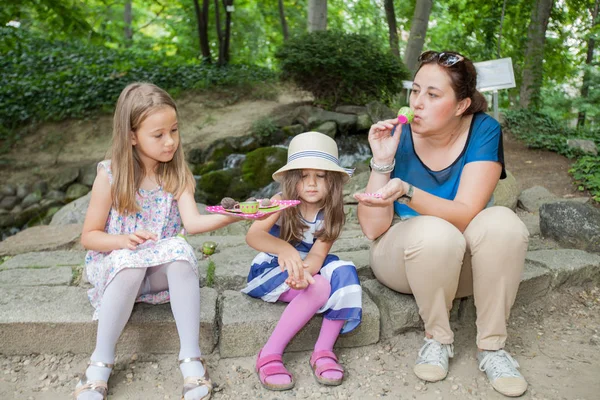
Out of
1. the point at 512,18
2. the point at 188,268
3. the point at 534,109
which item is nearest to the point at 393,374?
the point at 188,268

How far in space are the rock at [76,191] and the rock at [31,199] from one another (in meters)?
0.33

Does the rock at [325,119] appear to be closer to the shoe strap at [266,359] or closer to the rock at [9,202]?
the rock at [9,202]

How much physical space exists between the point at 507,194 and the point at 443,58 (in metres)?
2.92

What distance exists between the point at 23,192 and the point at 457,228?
600 centimetres

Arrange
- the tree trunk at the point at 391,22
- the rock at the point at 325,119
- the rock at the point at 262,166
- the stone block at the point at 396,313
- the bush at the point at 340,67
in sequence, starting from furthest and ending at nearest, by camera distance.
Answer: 1. the tree trunk at the point at 391,22
2. the bush at the point at 340,67
3. the rock at the point at 325,119
4. the rock at the point at 262,166
5. the stone block at the point at 396,313

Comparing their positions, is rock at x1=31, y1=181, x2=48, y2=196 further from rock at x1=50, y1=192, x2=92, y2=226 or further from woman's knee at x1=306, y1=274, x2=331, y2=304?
woman's knee at x1=306, y1=274, x2=331, y2=304

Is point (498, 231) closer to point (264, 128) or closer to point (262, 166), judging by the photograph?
point (262, 166)

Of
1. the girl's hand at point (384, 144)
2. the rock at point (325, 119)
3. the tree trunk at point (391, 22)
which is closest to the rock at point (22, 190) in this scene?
the rock at point (325, 119)

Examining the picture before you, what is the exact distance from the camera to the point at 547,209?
372cm

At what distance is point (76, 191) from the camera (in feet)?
22.0

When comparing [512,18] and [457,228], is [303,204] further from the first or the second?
[512,18]

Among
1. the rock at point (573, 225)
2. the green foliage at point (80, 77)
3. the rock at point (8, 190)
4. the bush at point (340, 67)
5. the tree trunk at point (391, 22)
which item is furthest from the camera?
the tree trunk at point (391, 22)

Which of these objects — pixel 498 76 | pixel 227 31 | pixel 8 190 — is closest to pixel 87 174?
pixel 8 190

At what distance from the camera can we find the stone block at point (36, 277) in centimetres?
280
